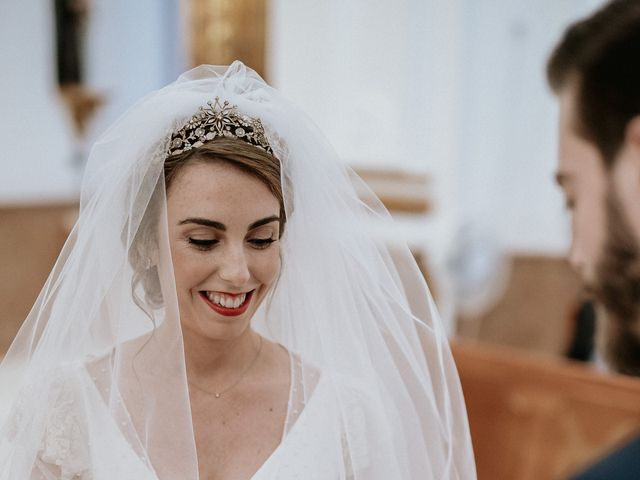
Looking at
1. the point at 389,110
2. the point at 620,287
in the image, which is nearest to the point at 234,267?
the point at 620,287

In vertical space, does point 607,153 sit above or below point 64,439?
above

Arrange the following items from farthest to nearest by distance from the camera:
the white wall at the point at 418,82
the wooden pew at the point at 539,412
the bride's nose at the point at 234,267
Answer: the white wall at the point at 418,82
the wooden pew at the point at 539,412
the bride's nose at the point at 234,267

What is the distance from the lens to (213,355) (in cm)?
187

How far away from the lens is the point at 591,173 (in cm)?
114

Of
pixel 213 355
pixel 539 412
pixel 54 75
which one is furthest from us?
pixel 54 75

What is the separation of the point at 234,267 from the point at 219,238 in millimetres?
75

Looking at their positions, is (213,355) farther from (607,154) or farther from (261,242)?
(607,154)

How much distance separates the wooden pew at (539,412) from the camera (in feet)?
10.3

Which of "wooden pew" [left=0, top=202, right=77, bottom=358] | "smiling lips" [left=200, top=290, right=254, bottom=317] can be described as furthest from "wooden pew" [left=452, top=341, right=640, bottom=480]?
"wooden pew" [left=0, top=202, right=77, bottom=358]

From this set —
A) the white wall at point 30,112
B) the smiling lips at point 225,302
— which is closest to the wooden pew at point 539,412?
the smiling lips at point 225,302

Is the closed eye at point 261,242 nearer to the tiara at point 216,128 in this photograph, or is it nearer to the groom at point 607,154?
the tiara at point 216,128

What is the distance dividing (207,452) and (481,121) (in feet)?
14.6

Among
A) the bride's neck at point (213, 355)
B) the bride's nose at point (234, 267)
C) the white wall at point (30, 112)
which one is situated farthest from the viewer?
the white wall at point (30, 112)

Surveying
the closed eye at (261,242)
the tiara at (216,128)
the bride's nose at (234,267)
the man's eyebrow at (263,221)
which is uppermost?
the tiara at (216,128)
